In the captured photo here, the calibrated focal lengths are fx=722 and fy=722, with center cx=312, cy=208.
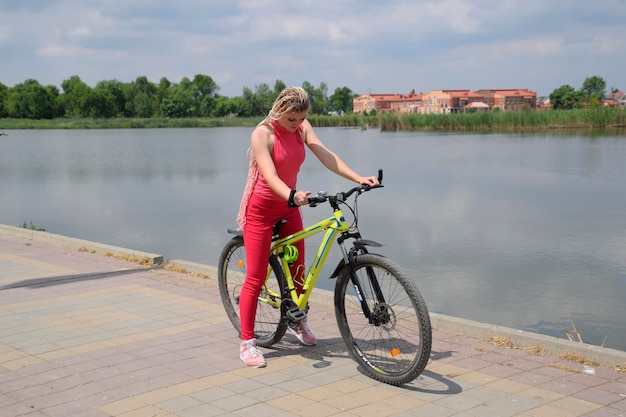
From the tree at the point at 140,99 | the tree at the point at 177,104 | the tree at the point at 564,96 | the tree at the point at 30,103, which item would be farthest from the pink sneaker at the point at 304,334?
the tree at the point at 564,96

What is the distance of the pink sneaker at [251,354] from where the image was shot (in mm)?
4742

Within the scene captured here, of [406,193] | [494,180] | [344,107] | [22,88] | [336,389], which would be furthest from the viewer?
[344,107]

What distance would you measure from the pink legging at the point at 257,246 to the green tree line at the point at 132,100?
12522 cm

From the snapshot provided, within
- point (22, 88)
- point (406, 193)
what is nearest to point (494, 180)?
point (406, 193)

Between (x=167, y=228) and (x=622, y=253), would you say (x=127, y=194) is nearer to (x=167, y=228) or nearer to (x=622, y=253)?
(x=167, y=228)

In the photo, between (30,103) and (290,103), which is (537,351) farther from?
(30,103)

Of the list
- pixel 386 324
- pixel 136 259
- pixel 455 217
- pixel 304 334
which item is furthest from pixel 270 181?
pixel 455 217

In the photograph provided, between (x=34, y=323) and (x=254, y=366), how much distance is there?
219 cm

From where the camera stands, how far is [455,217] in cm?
1444

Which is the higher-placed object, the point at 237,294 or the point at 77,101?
the point at 77,101

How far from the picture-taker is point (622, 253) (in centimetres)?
1070

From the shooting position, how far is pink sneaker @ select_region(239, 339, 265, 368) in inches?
187

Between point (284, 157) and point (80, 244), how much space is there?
5.55 meters

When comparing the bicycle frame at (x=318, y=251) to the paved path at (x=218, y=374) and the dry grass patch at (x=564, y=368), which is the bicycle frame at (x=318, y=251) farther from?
the dry grass patch at (x=564, y=368)
